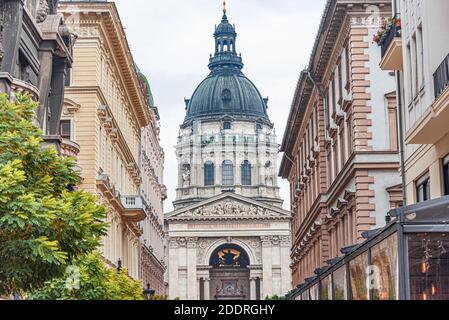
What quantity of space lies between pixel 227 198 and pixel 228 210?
1.82 metres

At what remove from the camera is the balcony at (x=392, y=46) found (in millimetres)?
27812

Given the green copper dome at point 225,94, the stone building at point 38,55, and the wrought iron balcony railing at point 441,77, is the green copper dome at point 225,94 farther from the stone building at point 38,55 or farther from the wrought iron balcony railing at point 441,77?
the wrought iron balcony railing at point 441,77

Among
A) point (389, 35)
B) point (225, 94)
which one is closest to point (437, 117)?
point (389, 35)

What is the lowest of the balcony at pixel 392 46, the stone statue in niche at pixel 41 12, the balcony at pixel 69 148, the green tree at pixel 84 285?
the green tree at pixel 84 285

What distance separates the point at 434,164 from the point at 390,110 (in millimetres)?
14509

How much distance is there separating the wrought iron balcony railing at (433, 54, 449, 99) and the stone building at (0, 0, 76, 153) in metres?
10.8

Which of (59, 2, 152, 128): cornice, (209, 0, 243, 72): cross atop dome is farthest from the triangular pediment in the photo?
(59, 2, 152, 128): cornice

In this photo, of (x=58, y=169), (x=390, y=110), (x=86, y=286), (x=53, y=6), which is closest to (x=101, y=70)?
(x=53, y=6)

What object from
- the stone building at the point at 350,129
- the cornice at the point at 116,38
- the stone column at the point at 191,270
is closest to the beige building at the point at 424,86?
the stone building at the point at 350,129

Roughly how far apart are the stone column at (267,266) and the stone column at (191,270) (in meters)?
10.1

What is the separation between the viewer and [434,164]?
25.5 meters

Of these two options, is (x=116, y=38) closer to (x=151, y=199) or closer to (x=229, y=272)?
(x=151, y=199)
